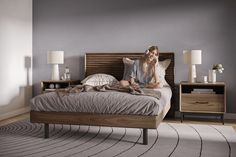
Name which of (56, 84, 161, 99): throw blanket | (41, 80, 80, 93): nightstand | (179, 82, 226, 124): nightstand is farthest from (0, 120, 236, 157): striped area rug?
(41, 80, 80, 93): nightstand

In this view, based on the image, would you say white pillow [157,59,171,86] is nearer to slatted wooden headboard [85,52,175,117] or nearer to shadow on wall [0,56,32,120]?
slatted wooden headboard [85,52,175,117]

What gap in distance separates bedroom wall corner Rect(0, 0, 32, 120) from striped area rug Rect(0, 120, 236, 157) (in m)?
1.08

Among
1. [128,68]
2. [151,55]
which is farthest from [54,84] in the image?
[151,55]

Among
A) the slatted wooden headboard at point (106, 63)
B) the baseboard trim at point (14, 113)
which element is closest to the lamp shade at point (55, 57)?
the slatted wooden headboard at point (106, 63)

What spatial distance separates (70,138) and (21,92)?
8.55 ft

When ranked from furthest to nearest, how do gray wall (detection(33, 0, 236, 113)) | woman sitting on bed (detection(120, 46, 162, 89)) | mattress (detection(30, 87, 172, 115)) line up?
gray wall (detection(33, 0, 236, 113)) < woman sitting on bed (detection(120, 46, 162, 89)) < mattress (detection(30, 87, 172, 115))

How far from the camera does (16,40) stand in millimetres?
5793

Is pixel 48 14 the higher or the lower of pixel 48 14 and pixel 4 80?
the higher

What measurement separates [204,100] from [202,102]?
0.05 meters

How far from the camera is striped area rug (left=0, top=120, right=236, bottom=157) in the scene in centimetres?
320

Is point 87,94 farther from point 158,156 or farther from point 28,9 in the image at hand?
point 28,9

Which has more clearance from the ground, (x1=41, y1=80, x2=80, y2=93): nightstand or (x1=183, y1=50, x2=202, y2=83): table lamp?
(x1=183, y1=50, x2=202, y2=83): table lamp

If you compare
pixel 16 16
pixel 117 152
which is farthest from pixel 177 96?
pixel 16 16

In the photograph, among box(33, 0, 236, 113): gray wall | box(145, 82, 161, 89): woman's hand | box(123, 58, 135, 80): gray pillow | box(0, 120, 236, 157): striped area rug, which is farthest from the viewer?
box(33, 0, 236, 113): gray wall
